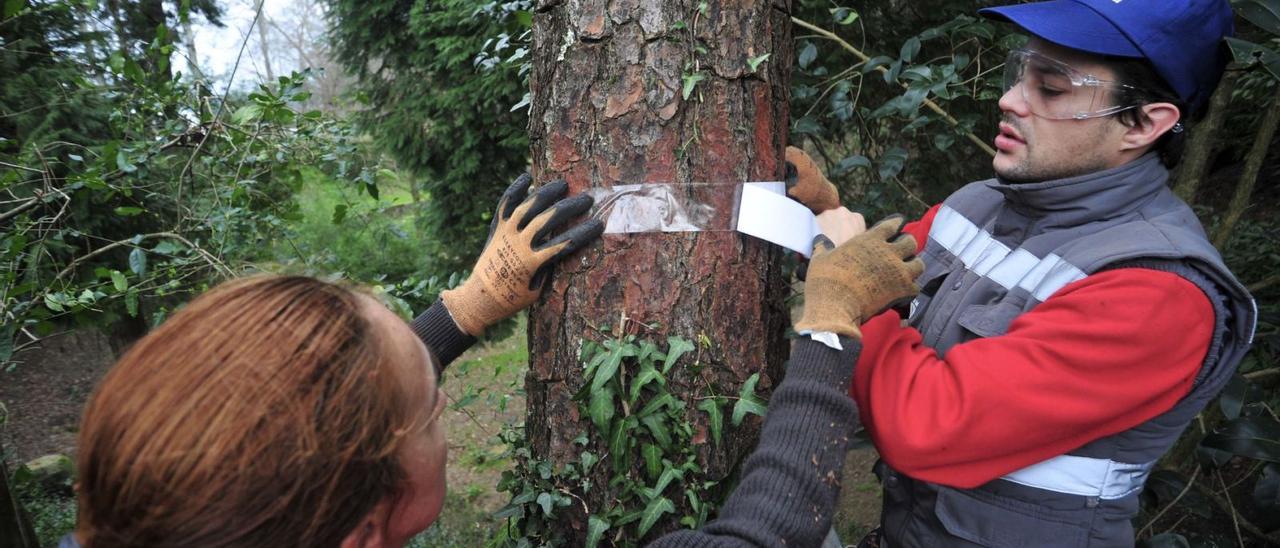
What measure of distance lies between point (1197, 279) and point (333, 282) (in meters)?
1.48

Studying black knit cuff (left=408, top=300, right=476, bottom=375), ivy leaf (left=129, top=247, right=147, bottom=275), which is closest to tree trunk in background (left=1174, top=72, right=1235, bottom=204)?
black knit cuff (left=408, top=300, right=476, bottom=375)

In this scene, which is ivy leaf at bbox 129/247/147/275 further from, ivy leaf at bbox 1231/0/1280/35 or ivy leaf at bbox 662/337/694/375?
ivy leaf at bbox 1231/0/1280/35

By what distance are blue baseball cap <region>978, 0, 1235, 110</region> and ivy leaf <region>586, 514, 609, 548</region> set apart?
140 centimetres

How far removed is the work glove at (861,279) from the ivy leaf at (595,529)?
0.63 metres

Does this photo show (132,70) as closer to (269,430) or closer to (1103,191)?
(269,430)

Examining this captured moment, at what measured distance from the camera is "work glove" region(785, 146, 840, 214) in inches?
72.0

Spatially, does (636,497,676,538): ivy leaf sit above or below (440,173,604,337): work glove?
below

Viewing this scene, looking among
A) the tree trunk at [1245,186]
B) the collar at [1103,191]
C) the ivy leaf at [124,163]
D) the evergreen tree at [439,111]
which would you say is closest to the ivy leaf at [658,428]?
the collar at [1103,191]

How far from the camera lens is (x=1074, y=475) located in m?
1.46

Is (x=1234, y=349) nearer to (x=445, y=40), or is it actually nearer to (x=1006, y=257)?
(x=1006, y=257)

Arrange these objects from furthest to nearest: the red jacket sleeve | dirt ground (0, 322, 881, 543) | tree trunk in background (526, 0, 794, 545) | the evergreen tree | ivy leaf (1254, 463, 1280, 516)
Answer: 1. the evergreen tree
2. dirt ground (0, 322, 881, 543)
3. ivy leaf (1254, 463, 1280, 516)
4. tree trunk in background (526, 0, 794, 545)
5. the red jacket sleeve

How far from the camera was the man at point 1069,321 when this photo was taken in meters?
1.33

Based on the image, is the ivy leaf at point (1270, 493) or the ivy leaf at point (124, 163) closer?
the ivy leaf at point (1270, 493)

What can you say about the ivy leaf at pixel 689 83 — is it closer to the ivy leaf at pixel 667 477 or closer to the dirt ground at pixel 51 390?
the ivy leaf at pixel 667 477
